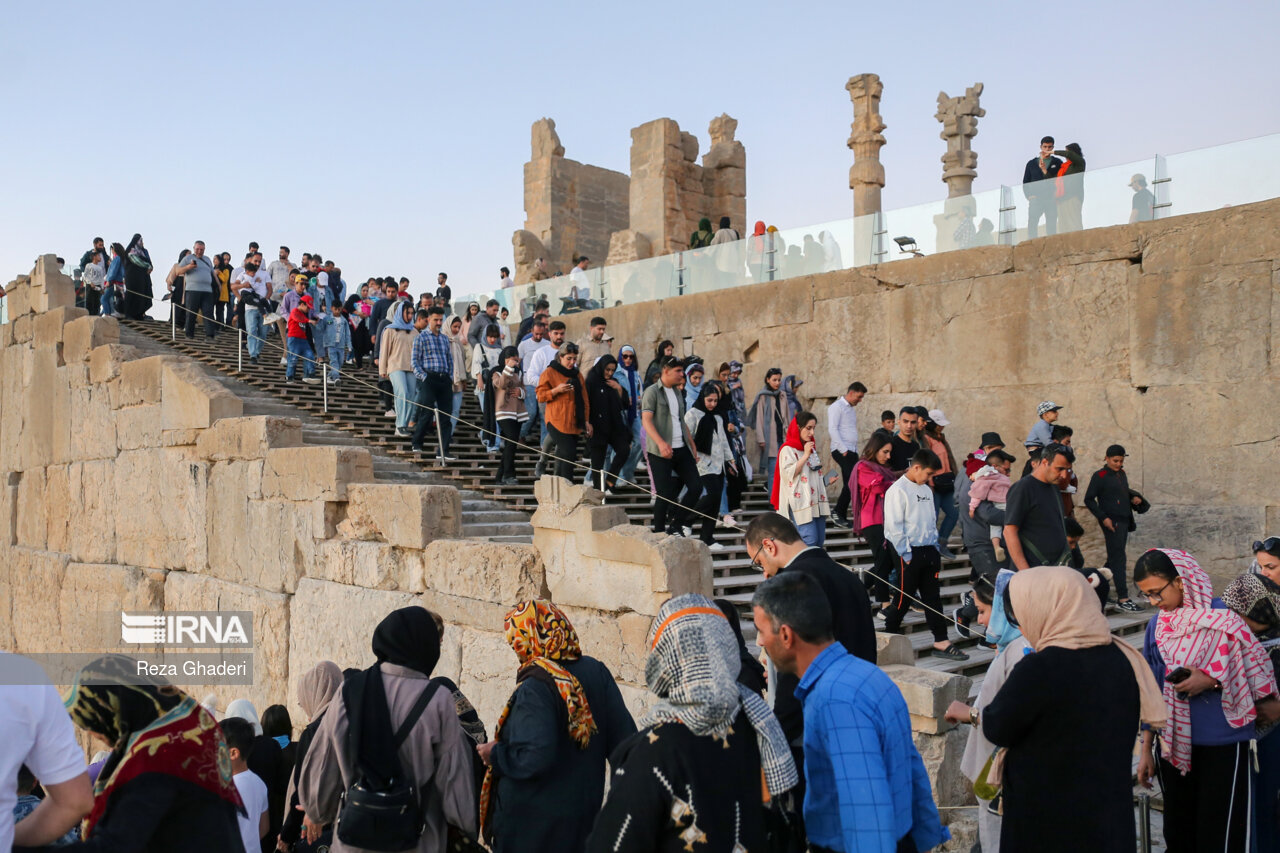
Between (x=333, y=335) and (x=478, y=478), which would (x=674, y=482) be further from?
(x=333, y=335)

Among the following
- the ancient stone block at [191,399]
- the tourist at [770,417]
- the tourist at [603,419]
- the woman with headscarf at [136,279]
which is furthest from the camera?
the woman with headscarf at [136,279]

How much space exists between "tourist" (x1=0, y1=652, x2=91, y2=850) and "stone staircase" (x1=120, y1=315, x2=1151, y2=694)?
4.66m

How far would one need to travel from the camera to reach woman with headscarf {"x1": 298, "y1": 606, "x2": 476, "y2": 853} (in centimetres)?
367

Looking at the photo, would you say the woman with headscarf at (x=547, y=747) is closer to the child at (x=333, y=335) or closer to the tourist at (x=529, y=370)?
the tourist at (x=529, y=370)

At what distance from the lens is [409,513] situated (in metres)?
7.52

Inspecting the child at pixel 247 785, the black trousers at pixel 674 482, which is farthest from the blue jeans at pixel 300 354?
the child at pixel 247 785

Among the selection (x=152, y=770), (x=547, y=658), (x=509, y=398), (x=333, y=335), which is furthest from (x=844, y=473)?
(x=152, y=770)

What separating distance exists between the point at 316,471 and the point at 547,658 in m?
5.20

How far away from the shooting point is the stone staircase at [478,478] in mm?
7754

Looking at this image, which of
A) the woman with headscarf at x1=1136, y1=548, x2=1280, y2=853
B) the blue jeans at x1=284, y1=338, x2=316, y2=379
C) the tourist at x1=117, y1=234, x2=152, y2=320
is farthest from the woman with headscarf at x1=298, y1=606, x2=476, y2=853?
the tourist at x1=117, y1=234, x2=152, y2=320

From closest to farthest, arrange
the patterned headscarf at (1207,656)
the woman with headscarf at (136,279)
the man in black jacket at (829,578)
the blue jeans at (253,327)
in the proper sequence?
the man in black jacket at (829,578), the patterned headscarf at (1207,656), the blue jeans at (253,327), the woman with headscarf at (136,279)

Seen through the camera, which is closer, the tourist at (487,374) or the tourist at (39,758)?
the tourist at (39,758)

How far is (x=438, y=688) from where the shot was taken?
12.6 ft

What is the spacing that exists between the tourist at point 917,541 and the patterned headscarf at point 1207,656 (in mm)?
2606
